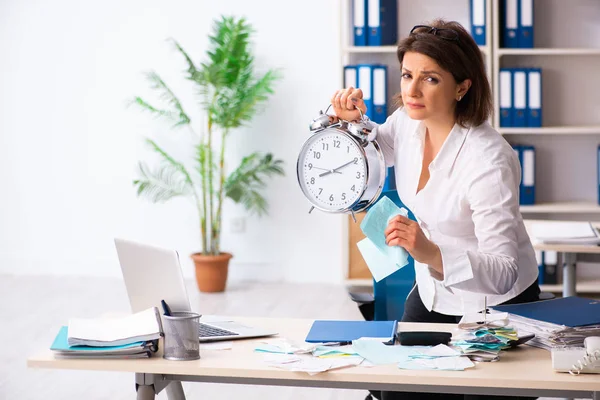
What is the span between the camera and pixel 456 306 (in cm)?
225

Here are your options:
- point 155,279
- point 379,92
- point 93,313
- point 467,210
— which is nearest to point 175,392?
point 155,279

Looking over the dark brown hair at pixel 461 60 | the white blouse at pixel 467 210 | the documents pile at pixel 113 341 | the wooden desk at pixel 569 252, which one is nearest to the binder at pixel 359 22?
the wooden desk at pixel 569 252

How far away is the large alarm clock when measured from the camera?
6.08 feet

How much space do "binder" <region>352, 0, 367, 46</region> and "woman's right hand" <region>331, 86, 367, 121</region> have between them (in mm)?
3033

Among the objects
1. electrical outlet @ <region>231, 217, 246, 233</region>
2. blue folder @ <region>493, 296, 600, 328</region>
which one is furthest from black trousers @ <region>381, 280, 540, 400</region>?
Result: electrical outlet @ <region>231, 217, 246, 233</region>

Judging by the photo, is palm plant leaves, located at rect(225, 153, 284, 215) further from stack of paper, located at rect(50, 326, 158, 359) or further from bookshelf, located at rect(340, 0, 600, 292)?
stack of paper, located at rect(50, 326, 158, 359)

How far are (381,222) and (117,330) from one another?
2.12ft

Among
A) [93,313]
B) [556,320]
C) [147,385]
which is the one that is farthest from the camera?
[93,313]

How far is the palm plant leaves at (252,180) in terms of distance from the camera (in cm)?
517

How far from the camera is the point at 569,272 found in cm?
329

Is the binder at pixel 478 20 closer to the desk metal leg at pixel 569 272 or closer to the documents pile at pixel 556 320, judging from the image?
the desk metal leg at pixel 569 272

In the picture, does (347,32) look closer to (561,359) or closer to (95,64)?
(95,64)

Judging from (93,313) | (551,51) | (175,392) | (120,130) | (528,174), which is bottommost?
(93,313)

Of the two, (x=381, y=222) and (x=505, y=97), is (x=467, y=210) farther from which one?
(x=505, y=97)
